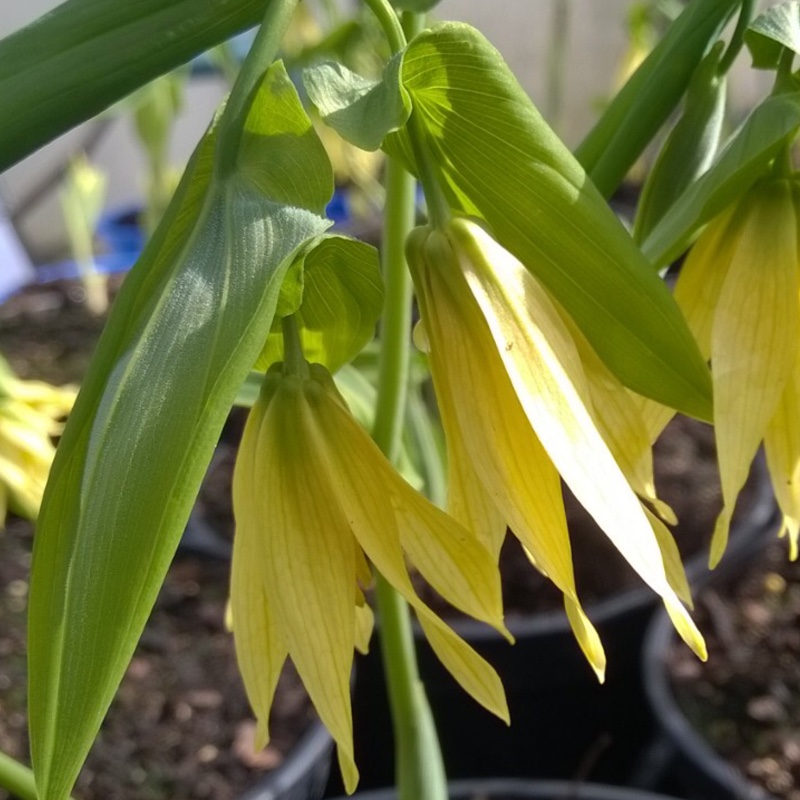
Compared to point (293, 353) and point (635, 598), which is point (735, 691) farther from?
point (293, 353)

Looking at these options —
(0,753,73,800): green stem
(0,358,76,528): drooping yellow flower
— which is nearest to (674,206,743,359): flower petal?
(0,753,73,800): green stem

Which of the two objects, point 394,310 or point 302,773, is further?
point 302,773

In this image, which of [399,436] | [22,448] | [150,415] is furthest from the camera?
[22,448]

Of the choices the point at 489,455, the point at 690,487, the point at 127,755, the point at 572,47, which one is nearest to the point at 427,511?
the point at 489,455

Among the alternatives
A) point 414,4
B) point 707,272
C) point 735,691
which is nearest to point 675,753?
point 735,691

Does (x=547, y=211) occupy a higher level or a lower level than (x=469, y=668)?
higher

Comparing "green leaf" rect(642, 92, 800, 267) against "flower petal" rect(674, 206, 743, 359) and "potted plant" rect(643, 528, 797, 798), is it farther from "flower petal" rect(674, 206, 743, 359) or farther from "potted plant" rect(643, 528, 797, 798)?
"potted plant" rect(643, 528, 797, 798)

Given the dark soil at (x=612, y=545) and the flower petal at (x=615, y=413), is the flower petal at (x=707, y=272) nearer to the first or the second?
the flower petal at (x=615, y=413)

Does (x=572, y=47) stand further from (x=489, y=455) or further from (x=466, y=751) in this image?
(x=489, y=455)
